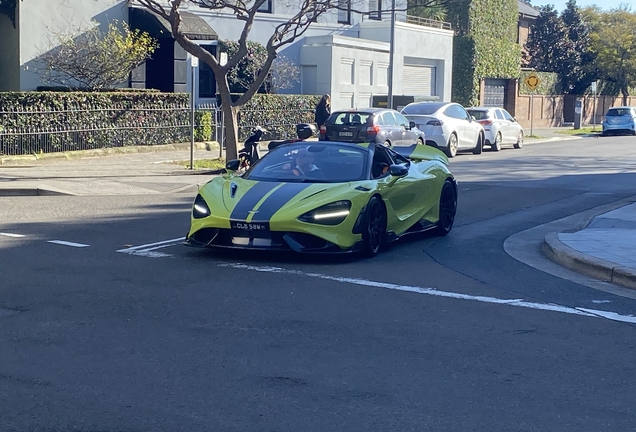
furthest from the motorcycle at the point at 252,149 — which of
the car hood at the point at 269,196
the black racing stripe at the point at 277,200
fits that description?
the black racing stripe at the point at 277,200

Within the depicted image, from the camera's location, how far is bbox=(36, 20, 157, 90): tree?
992 inches

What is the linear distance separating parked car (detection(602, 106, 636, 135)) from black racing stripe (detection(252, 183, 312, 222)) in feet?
132

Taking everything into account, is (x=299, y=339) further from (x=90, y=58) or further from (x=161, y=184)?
(x=90, y=58)

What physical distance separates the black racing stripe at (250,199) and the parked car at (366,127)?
13325mm

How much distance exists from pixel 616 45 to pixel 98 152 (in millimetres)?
43940

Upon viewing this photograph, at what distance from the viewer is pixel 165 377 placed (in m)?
5.80

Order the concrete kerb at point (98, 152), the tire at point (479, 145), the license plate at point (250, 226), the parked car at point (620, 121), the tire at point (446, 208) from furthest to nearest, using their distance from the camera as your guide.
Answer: the parked car at point (620, 121) → the tire at point (479, 145) → the concrete kerb at point (98, 152) → the tire at point (446, 208) → the license plate at point (250, 226)

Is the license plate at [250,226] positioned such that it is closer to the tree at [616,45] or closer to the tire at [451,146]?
the tire at [451,146]

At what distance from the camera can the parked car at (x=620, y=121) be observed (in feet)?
154

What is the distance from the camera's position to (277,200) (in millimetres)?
9961

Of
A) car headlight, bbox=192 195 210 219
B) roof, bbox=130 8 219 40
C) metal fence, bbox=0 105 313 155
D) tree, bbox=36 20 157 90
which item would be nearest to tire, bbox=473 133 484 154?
metal fence, bbox=0 105 313 155

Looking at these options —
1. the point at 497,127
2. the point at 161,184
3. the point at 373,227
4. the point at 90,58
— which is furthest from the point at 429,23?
the point at 373,227

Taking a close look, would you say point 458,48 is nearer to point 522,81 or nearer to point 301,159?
point 522,81

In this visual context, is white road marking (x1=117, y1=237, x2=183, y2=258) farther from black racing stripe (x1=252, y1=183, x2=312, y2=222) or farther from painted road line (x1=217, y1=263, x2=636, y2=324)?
black racing stripe (x1=252, y1=183, x2=312, y2=222)
